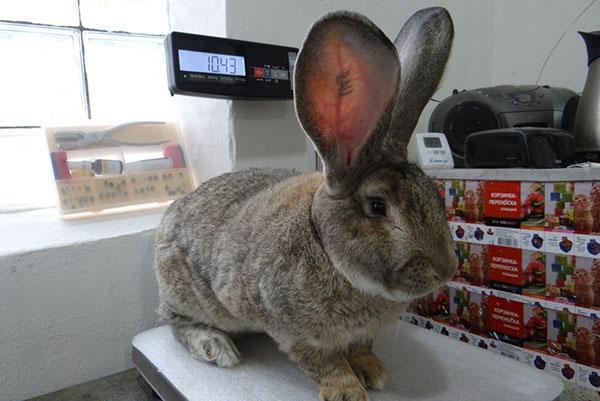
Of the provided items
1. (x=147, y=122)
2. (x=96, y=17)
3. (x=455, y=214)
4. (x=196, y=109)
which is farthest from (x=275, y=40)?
(x=455, y=214)

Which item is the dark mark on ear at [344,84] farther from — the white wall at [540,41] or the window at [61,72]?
the white wall at [540,41]

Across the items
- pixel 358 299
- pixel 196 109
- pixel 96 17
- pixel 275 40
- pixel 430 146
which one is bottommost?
pixel 358 299

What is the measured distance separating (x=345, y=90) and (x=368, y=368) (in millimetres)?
454

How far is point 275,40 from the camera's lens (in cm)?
117

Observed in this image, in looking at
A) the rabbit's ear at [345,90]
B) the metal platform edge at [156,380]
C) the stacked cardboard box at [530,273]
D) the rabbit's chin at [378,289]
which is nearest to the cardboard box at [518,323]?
the stacked cardboard box at [530,273]

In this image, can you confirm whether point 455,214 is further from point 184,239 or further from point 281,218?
point 184,239

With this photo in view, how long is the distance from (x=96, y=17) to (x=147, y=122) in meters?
0.34

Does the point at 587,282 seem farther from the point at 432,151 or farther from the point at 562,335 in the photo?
the point at 432,151

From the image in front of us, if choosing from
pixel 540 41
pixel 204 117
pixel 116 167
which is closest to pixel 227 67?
pixel 204 117

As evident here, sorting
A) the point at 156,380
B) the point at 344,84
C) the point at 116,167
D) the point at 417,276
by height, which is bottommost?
the point at 156,380

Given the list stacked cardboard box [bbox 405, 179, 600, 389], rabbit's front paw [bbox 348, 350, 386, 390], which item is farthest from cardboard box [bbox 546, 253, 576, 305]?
rabbit's front paw [bbox 348, 350, 386, 390]

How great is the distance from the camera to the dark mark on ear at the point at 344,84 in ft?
1.81

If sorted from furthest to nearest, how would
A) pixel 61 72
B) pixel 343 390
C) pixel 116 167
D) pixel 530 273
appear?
pixel 61 72 < pixel 116 167 < pixel 530 273 < pixel 343 390

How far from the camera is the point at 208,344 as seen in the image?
2.72ft
